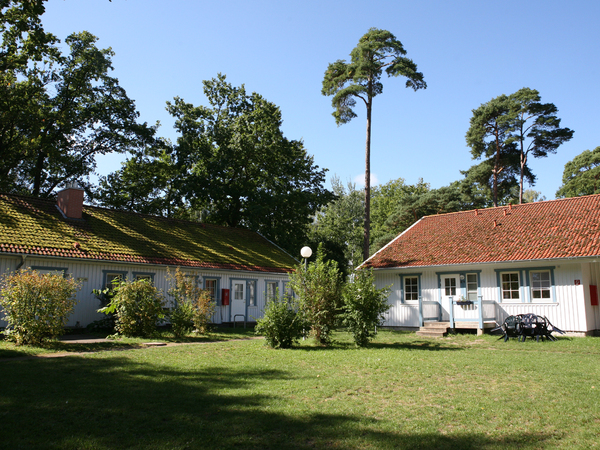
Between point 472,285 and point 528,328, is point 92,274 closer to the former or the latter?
point 472,285

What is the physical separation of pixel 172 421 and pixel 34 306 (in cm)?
876

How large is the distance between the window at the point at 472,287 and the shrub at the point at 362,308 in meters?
7.00

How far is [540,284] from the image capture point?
1758 cm

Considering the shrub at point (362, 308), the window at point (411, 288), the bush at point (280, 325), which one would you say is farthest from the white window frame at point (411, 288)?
the bush at point (280, 325)

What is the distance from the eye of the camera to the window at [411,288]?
21.0 meters

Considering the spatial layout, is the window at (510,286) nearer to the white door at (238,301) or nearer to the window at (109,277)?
the white door at (238,301)

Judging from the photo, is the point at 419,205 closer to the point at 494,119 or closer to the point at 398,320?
the point at 494,119

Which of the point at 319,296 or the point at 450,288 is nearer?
the point at 319,296

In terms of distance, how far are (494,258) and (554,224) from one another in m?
3.33

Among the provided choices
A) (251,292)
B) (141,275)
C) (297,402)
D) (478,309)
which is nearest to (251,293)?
(251,292)

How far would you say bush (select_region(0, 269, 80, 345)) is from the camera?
40.5 feet

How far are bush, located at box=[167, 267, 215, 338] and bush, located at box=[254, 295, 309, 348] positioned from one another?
11.0ft

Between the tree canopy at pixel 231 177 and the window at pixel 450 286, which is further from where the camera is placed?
the tree canopy at pixel 231 177

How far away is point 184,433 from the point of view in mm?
5297
